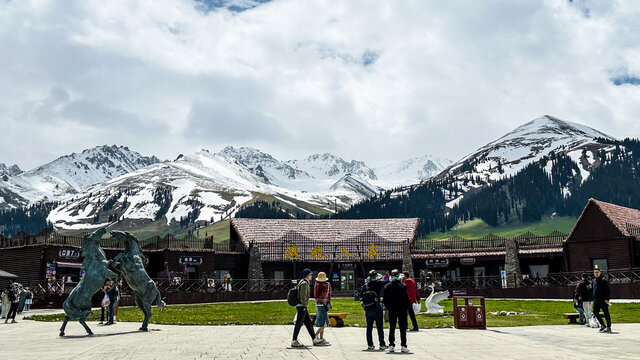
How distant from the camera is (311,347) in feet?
46.9

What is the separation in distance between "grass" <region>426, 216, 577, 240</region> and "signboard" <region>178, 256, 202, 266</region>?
298 ft

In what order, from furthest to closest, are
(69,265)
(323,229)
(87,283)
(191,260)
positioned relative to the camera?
(323,229) → (191,260) → (69,265) → (87,283)

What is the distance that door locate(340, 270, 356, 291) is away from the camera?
55.7 m

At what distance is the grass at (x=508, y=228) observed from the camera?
133m

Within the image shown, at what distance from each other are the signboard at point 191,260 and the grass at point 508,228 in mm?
90858

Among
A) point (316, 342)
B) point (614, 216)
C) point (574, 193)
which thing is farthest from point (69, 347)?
point (574, 193)

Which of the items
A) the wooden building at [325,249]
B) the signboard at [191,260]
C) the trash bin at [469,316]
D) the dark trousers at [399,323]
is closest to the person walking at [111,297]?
the trash bin at [469,316]

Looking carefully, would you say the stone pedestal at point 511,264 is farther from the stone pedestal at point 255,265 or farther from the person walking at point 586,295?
the person walking at point 586,295

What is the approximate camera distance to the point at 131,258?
20.3 meters

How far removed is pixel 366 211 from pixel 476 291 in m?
149

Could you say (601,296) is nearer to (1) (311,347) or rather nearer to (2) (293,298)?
(1) (311,347)

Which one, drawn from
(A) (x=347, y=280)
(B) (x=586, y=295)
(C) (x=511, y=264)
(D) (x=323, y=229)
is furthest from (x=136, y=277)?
(D) (x=323, y=229)

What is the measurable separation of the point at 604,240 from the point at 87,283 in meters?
40.2

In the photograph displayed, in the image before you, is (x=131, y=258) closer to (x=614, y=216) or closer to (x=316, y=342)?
(x=316, y=342)
